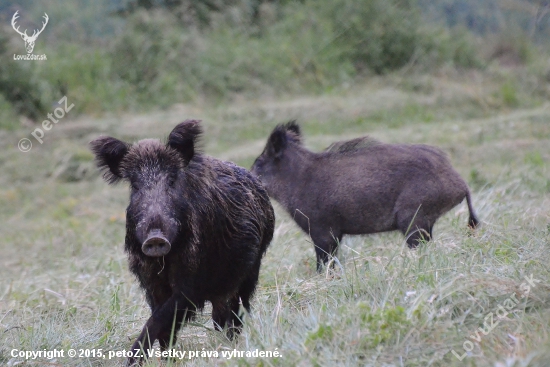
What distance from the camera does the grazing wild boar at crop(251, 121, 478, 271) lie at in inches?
247

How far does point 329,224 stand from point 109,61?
11.5 metres

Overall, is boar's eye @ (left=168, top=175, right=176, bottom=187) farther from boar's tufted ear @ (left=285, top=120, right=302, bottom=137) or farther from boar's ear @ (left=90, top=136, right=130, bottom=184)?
boar's tufted ear @ (left=285, top=120, right=302, bottom=137)

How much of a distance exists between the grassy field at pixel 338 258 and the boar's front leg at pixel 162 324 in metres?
0.15

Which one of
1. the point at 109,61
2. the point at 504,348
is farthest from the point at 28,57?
the point at 504,348

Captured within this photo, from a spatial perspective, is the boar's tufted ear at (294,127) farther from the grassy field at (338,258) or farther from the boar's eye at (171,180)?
the boar's eye at (171,180)

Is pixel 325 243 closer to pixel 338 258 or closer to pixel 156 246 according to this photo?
pixel 338 258

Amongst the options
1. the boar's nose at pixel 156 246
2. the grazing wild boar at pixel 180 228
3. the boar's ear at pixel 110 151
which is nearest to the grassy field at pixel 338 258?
the grazing wild boar at pixel 180 228

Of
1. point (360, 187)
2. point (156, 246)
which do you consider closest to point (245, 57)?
point (360, 187)

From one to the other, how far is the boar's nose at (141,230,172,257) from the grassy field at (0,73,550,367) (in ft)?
2.15

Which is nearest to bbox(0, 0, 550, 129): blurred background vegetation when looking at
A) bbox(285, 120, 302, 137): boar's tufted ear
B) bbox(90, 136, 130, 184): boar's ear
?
bbox(285, 120, 302, 137): boar's tufted ear

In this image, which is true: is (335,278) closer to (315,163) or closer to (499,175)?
(315,163)

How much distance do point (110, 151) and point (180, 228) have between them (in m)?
0.70

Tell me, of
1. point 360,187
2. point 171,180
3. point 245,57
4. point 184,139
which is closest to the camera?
point 171,180

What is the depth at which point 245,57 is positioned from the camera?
56.4 feet
